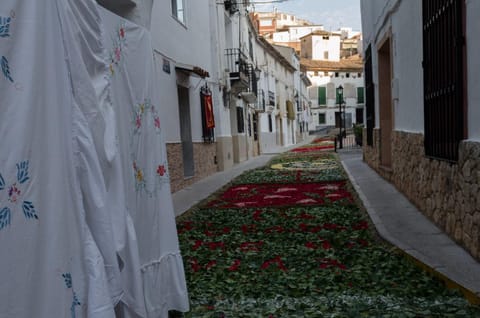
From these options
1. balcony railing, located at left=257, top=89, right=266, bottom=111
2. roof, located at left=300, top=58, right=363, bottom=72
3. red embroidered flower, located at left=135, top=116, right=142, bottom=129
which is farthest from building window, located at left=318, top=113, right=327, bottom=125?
red embroidered flower, located at left=135, top=116, right=142, bottom=129

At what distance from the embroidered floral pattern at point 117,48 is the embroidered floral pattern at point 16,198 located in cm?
113

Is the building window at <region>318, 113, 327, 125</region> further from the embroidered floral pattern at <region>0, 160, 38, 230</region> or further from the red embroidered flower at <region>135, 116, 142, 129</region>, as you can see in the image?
the embroidered floral pattern at <region>0, 160, 38, 230</region>

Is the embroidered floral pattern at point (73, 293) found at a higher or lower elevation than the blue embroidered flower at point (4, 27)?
lower

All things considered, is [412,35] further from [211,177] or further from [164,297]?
[211,177]

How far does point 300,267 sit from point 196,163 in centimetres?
981

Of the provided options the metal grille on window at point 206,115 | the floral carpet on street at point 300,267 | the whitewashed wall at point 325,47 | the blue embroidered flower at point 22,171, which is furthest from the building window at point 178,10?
the whitewashed wall at point 325,47

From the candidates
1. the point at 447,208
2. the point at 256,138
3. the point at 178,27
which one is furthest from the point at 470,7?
the point at 256,138

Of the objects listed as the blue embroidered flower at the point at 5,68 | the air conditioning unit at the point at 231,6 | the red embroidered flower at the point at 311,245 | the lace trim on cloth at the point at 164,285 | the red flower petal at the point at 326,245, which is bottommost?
the red embroidered flower at the point at 311,245

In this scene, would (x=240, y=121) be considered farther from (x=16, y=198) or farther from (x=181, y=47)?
(x=16, y=198)

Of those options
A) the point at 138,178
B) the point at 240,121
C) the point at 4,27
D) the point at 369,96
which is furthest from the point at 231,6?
the point at 4,27

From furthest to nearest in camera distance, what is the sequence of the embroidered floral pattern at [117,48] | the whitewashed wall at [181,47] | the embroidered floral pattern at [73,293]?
the whitewashed wall at [181,47] → the embroidered floral pattern at [117,48] → the embroidered floral pattern at [73,293]

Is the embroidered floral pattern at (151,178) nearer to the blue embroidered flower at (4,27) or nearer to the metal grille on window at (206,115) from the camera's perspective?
the blue embroidered flower at (4,27)

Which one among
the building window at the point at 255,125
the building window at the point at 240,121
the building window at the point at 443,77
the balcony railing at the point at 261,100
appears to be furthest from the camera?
the balcony railing at the point at 261,100

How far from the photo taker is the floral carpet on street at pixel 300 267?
392cm
